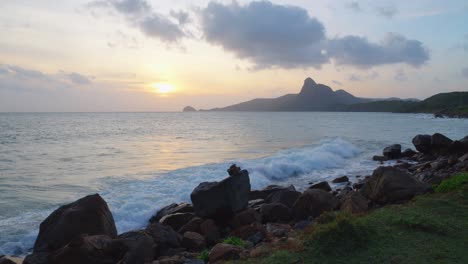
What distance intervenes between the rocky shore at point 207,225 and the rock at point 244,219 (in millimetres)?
27

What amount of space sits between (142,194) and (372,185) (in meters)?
8.94

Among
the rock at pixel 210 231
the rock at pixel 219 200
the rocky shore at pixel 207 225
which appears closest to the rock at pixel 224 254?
the rocky shore at pixel 207 225

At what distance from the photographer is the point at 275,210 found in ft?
36.9

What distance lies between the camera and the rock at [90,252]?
7.67 meters

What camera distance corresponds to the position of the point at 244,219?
1082 centimetres

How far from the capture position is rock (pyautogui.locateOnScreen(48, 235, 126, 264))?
7.67 meters

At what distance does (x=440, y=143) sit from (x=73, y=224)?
22.6 m

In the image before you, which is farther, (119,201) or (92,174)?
(92,174)

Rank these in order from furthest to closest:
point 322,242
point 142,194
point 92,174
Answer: point 92,174 → point 142,194 → point 322,242

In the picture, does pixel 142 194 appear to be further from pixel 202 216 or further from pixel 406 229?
pixel 406 229

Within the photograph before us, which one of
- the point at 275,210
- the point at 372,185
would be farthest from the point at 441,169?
the point at 275,210

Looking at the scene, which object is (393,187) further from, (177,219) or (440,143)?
(440,143)

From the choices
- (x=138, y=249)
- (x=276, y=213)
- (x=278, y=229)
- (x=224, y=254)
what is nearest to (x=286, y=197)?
(x=276, y=213)

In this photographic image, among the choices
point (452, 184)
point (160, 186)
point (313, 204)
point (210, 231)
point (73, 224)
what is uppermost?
point (452, 184)
